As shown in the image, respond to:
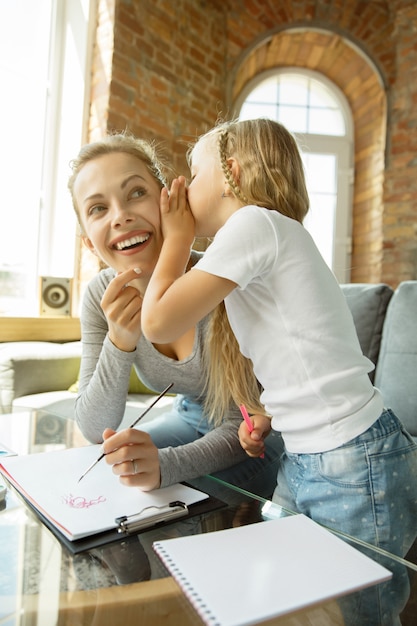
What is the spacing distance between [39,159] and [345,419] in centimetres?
322

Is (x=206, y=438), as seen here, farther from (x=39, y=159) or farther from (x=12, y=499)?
(x=39, y=159)

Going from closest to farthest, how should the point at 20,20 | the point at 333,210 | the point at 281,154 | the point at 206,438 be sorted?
the point at 281,154
the point at 206,438
the point at 20,20
the point at 333,210

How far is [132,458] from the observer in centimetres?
79

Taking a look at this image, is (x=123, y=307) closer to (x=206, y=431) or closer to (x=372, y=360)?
(x=206, y=431)

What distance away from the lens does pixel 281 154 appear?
3.07 ft

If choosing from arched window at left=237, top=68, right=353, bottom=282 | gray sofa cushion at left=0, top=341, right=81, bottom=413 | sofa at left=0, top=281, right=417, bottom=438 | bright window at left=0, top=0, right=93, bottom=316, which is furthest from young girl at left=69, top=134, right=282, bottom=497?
arched window at left=237, top=68, right=353, bottom=282

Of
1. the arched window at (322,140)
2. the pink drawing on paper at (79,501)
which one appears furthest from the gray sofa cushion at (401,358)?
the arched window at (322,140)

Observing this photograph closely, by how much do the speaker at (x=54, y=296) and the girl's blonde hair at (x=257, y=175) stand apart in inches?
91.1

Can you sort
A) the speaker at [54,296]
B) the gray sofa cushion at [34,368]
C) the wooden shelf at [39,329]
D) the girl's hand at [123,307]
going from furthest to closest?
1. the speaker at [54,296]
2. the wooden shelf at [39,329]
3. the gray sofa cushion at [34,368]
4. the girl's hand at [123,307]

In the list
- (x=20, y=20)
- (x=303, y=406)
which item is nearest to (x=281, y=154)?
(x=303, y=406)

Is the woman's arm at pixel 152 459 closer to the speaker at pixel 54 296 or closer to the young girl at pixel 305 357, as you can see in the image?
the young girl at pixel 305 357

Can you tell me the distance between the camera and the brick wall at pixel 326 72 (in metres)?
3.68

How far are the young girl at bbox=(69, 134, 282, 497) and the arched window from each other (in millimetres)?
3707

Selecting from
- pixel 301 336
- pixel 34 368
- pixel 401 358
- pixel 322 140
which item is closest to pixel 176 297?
pixel 301 336
